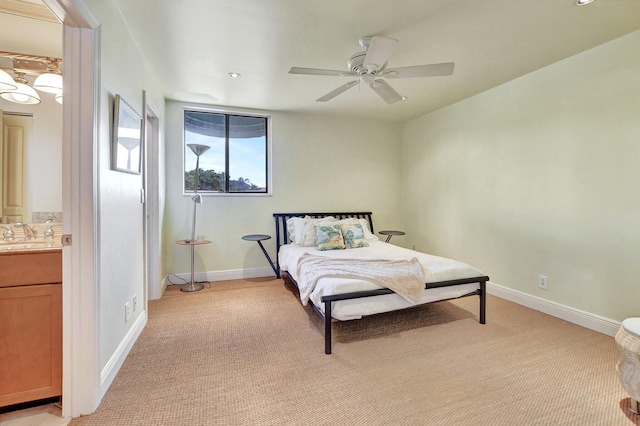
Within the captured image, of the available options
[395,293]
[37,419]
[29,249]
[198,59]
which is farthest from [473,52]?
[37,419]

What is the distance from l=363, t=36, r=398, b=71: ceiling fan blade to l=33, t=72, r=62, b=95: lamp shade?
90.7 inches

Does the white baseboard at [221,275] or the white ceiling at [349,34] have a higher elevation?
the white ceiling at [349,34]

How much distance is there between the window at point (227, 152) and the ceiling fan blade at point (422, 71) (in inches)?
105

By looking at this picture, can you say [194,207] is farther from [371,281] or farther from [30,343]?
[371,281]

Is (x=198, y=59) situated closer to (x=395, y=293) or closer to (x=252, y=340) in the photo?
(x=252, y=340)

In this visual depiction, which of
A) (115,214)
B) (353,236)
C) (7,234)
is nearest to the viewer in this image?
(7,234)

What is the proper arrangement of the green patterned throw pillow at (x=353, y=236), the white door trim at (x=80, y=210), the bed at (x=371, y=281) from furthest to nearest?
1. the green patterned throw pillow at (x=353, y=236)
2. the bed at (x=371, y=281)
3. the white door trim at (x=80, y=210)

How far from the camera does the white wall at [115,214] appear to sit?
5.82 ft

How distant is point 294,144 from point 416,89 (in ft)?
6.53

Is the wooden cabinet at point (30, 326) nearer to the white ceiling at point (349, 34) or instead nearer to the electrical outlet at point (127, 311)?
the electrical outlet at point (127, 311)

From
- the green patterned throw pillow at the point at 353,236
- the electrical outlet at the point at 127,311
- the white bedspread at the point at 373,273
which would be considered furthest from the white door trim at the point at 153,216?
the green patterned throw pillow at the point at 353,236

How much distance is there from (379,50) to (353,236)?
7.79 feet

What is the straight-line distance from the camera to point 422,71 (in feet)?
7.55

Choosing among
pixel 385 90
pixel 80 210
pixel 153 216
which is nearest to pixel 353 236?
pixel 385 90
